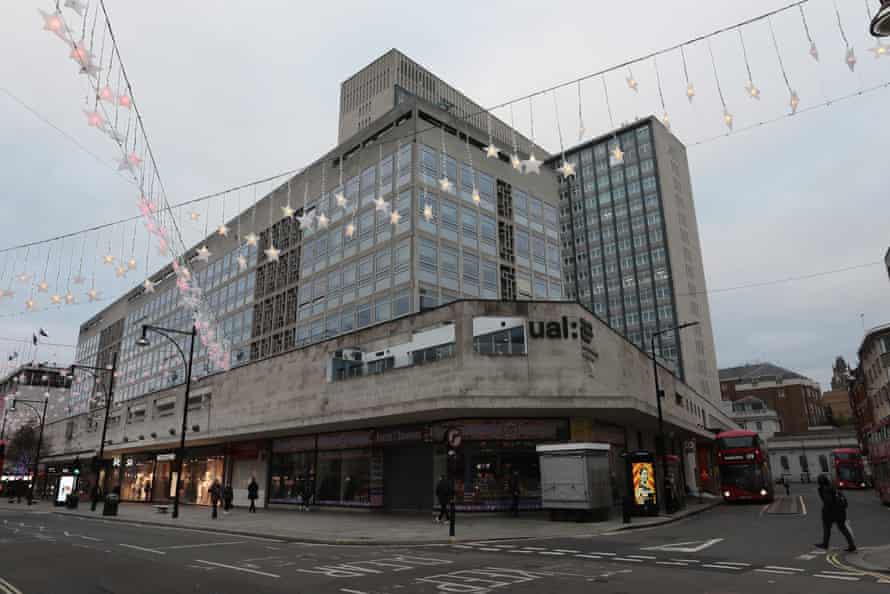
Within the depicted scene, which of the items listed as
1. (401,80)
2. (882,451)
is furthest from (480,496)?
(401,80)

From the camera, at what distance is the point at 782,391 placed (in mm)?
115875

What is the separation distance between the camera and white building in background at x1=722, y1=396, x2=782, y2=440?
355ft

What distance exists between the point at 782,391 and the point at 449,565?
123751mm

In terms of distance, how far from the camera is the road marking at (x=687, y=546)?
47.6 feet

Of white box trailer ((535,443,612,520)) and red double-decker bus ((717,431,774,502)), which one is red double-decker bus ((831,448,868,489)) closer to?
red double-decker bus ((717,431,774,502))

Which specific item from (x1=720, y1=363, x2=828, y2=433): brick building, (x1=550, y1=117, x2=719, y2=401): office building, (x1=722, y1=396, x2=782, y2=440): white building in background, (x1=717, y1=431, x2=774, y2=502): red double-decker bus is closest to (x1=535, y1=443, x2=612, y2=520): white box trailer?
(x1=717, y1=431, x2=774, y2=502): red double-decker bus

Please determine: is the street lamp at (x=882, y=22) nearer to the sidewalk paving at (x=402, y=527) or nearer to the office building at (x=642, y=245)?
the sidewalk paving at (x=402, y=527)

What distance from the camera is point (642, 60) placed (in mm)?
15398

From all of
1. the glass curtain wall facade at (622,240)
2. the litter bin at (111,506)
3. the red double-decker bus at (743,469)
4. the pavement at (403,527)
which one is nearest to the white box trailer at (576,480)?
the pavement at (403,527)

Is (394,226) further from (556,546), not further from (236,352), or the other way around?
(556,546)

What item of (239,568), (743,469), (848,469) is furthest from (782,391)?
(239,568)

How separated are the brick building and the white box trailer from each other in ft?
347

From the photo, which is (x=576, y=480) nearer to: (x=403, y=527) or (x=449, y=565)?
(x=403, y=527)

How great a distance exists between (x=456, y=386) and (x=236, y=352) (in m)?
42.3
